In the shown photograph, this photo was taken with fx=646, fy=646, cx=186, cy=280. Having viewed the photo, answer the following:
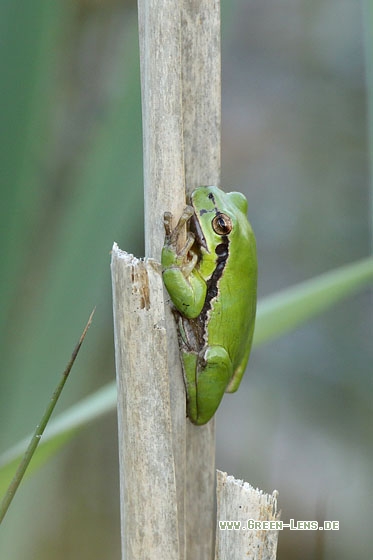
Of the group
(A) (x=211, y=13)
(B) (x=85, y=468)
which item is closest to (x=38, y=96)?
(A) (x=211, y=13)

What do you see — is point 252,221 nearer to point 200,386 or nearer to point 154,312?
point 200,386

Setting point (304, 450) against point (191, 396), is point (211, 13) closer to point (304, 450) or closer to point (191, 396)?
point (191, 396)

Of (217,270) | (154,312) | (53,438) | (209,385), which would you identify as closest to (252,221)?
(217,270)

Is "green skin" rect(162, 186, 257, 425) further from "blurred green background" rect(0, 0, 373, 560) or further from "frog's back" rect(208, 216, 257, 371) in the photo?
"blurred green background" rect(0, 0, 373, 560)

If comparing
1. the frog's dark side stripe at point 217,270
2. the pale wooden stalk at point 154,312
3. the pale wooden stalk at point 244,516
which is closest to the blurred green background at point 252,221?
the pale wooden stalk at point 154,312

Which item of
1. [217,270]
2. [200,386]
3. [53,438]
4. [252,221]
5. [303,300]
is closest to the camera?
[53,438]
